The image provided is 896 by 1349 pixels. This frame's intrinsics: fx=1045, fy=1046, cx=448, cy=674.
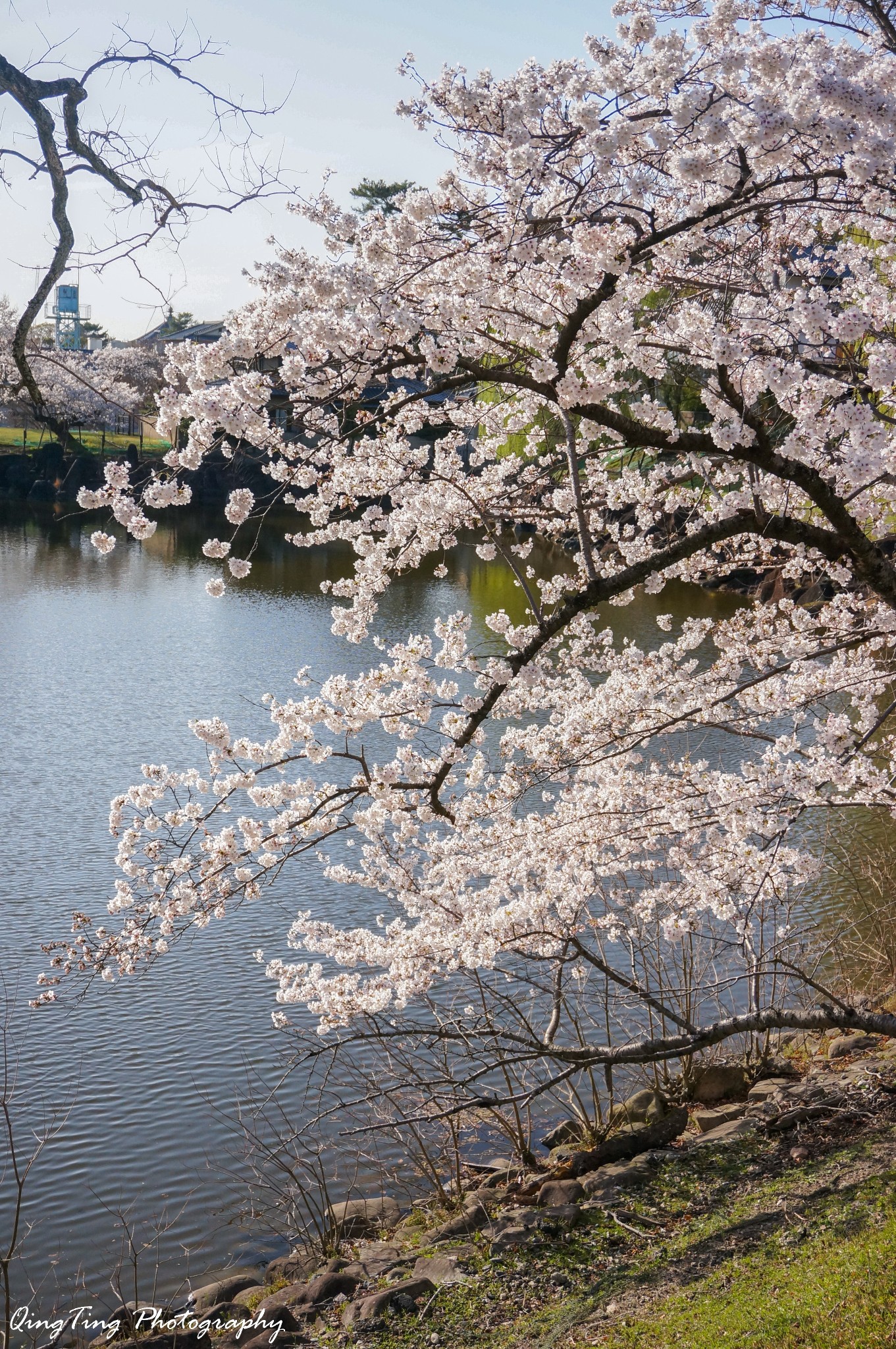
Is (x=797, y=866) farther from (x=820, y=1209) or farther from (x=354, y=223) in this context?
(x=354, y=223)

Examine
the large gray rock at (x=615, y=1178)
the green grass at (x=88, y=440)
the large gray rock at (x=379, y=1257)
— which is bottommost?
the large gray rock at (x=379, y=1257)

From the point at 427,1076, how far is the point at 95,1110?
103 inches

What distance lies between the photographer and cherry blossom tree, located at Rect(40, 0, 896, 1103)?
Answer: 14.0 ft

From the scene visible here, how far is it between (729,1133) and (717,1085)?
115 cm

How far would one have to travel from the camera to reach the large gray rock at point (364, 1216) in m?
6.84

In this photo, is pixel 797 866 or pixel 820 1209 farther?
pixel 797 866

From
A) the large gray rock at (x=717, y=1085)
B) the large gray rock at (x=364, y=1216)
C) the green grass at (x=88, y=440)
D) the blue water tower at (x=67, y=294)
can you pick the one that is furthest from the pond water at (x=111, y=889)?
the green grass at (x=88, y=440)

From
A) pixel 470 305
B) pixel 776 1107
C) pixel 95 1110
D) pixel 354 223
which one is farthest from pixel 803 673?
pixel 95 1110

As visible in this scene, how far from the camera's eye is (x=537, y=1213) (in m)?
6.06

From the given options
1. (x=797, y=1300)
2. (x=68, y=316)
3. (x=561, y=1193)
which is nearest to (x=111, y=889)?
(x=561, y=1193)

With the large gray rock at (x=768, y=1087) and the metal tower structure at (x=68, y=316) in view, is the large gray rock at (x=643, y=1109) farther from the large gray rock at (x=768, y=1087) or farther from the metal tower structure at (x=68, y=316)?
the metal tower structure at (x=68, y=316)

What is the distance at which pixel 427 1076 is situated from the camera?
25.8 feet

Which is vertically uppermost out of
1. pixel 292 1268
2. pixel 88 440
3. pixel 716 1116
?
pixel 88 440

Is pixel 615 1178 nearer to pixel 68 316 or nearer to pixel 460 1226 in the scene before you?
pixel 460 1226
